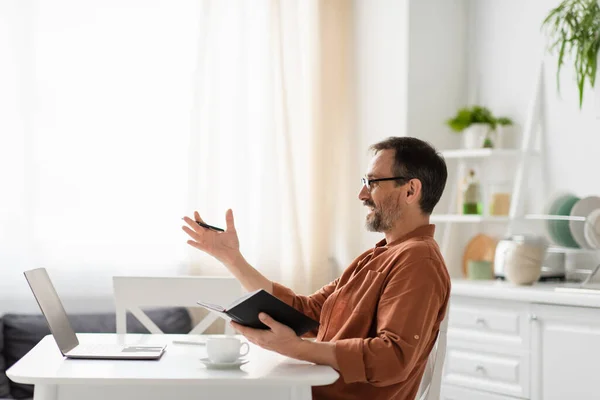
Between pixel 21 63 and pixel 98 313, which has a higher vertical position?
pixel 21 63

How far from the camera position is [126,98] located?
386 centimetres

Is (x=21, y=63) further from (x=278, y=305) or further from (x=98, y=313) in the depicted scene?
(x=278, y=305)

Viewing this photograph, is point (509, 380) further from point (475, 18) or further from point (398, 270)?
point (475, 18)

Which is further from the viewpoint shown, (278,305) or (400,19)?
(400,19)

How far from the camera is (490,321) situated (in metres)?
3.35

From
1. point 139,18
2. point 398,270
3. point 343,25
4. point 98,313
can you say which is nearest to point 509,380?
point 398,270

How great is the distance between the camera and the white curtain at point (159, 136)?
365 cm

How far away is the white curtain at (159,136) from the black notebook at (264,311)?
1.98 m

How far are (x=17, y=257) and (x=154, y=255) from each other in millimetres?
610

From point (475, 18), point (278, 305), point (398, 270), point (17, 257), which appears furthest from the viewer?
point (475, 18)

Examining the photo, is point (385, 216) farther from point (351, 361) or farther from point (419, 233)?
point (351, 361)

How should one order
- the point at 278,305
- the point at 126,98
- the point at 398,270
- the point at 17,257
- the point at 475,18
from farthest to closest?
the point at 475,18 < the point at 126,98 < the point at 17,257 < the point at 398,270 < the point at 278,305

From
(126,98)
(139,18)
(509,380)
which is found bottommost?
(509,380)

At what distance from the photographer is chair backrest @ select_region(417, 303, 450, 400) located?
2057mm
